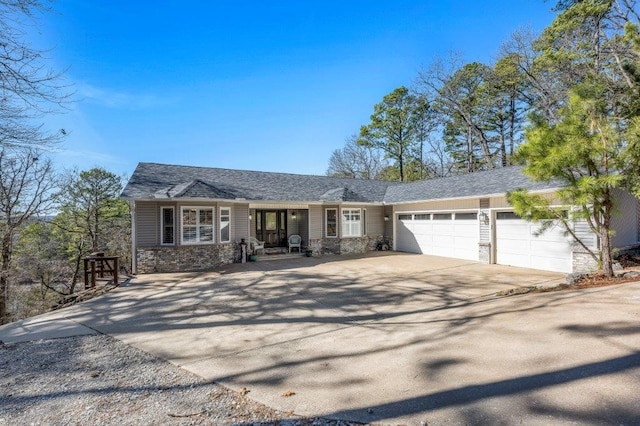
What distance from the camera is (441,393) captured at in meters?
3.09

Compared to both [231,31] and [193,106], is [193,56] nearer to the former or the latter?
[231,31]

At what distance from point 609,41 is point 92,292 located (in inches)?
871

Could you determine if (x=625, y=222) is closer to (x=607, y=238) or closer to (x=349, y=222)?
A: (x=607, y=238)

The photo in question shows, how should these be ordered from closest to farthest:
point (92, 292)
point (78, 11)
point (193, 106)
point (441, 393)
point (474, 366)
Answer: point (441, 393)
point (474, 366)
point (78, 11)
point (92, 292)
point (193, 106)

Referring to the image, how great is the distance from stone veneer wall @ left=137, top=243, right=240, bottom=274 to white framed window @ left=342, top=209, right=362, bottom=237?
6724mm

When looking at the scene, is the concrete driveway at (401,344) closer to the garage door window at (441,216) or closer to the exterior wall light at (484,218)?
the exterior wall light at (484,218)

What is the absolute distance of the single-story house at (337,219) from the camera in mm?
11125

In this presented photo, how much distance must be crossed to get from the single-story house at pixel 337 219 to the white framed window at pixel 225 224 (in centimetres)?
4

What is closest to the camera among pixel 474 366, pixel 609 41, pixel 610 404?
pixel 610 404

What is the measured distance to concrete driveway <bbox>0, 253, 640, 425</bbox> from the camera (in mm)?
2869

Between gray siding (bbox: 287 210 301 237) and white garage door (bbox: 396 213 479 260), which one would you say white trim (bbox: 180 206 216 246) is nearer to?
gray siding (bbox: 287 210 301 237)

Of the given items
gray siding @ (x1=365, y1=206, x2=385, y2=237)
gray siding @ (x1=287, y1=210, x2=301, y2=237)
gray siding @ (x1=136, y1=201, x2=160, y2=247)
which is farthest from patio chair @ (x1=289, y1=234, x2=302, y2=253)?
gray siding @ (x1=136, y1=201, x2=160, y2=247)

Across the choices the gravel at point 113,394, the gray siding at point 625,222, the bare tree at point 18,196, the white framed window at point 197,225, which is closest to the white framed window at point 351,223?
the white framed window at point 197,225

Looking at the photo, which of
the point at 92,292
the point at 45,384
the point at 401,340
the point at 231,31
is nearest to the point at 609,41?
the point at 231,31
